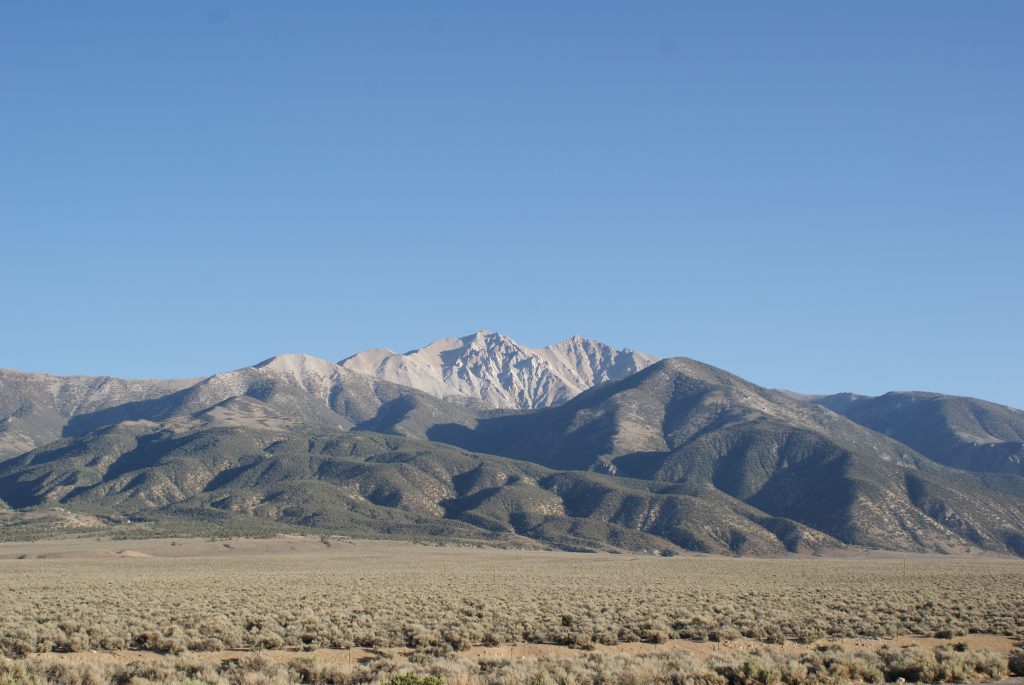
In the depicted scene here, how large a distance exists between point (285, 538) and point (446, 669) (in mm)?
152668

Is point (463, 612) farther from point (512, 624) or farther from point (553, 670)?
point (553, 670)

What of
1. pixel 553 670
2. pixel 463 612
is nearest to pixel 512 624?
pixel 463 612

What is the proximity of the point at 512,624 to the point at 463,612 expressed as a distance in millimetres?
5810

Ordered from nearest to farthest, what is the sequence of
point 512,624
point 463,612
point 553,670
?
point 553,670 → point 512,624 → point 463,612

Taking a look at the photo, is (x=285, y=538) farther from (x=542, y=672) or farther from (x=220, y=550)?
(x=542, y=672)

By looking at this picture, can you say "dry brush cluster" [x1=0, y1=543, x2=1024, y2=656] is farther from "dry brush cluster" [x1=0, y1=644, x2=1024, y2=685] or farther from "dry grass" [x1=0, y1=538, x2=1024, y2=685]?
"dry brush cluster" [x1=0, y1=644, x2=1024, y2=685]

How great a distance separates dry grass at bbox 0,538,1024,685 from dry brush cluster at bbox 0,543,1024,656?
11 cm

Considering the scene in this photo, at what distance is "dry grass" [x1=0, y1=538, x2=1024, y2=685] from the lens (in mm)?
28094

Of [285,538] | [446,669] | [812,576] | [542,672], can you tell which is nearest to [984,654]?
[542,672]

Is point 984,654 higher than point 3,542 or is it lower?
higher

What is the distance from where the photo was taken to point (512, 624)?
133 feet

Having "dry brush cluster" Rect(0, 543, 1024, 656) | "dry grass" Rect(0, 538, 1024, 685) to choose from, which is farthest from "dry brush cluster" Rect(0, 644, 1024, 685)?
"dry brush cluster" Rect(0, 543, 1024, 656)

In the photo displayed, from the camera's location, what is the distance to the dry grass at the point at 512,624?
92.2ft

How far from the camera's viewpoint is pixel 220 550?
147m
